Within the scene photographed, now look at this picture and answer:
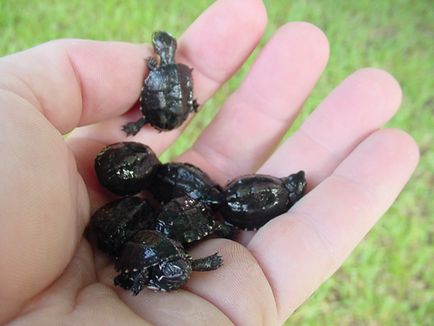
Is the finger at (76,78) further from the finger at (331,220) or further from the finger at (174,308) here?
the finger at (331,220)

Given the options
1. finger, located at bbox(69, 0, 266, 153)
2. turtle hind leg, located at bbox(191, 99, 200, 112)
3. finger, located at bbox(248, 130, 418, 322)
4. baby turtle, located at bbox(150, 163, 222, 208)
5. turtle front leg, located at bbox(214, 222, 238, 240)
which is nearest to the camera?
finger, located at bbox(248, 130, 418, 322)

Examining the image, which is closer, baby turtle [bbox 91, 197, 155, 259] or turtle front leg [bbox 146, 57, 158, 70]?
baby turtle [bbox 91, 197, 155, 259]

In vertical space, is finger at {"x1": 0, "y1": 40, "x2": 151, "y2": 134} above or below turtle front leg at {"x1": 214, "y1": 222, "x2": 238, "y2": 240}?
above

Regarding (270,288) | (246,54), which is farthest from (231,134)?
(270,288)

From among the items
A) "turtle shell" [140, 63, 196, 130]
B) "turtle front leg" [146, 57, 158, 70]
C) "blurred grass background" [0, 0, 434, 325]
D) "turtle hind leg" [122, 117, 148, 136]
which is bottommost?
"blurred grass background" [0, 0, 434, 325]

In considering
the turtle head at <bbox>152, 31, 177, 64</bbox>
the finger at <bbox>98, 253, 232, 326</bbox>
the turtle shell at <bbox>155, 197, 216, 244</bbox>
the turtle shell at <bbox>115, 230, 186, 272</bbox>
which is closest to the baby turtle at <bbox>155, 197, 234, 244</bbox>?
the turtle shell at <bbox>155, 197, 216, 244</bbox>

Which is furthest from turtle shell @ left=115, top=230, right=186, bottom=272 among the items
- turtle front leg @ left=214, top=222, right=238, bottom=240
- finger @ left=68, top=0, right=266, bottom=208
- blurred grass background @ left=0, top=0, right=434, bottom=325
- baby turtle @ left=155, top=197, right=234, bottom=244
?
blurred grass background @ left=0, top=0, right=434, bottom=325

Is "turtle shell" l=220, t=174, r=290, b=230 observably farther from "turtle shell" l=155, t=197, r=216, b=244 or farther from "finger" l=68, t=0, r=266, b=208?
"finger" l=68, t=0, r=266, b=208

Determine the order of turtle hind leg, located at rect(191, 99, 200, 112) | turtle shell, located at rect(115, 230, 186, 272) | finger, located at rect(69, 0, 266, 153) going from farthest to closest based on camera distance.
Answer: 1. turtle hind leg, located at rect(191, 99, 200, 112)
2. finger, located at rect(69, 0, 266, 153)
3. turtle shell, located at rect(115, 230, 186, 272)

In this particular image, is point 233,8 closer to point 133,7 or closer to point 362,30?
point 133,7
